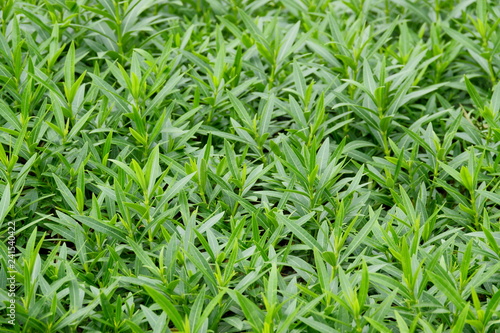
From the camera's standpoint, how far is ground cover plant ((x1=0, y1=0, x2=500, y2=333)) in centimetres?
224

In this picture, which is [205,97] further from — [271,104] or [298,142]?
[298,142]

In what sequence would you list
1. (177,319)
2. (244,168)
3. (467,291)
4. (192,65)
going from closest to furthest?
(177,319)
(467,291)
(244,168)
(192,65)

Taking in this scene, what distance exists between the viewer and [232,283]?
7.72 ft

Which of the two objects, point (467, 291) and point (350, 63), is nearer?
point (467, 291)

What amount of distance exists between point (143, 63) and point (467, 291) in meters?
2.12

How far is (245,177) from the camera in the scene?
9.12ft

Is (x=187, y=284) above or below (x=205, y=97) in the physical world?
below

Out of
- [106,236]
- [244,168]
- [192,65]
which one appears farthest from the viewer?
[192,65]

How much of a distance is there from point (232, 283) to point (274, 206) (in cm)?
62

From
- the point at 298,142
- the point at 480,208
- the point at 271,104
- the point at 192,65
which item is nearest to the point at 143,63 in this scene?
the point at 192,65

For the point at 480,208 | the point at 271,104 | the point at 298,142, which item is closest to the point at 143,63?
the point at 271,104

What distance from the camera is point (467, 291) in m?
2.25

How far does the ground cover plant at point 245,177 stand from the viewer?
2.24 m

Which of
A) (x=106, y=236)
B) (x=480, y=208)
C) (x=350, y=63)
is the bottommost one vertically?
(x=106, y=236)
